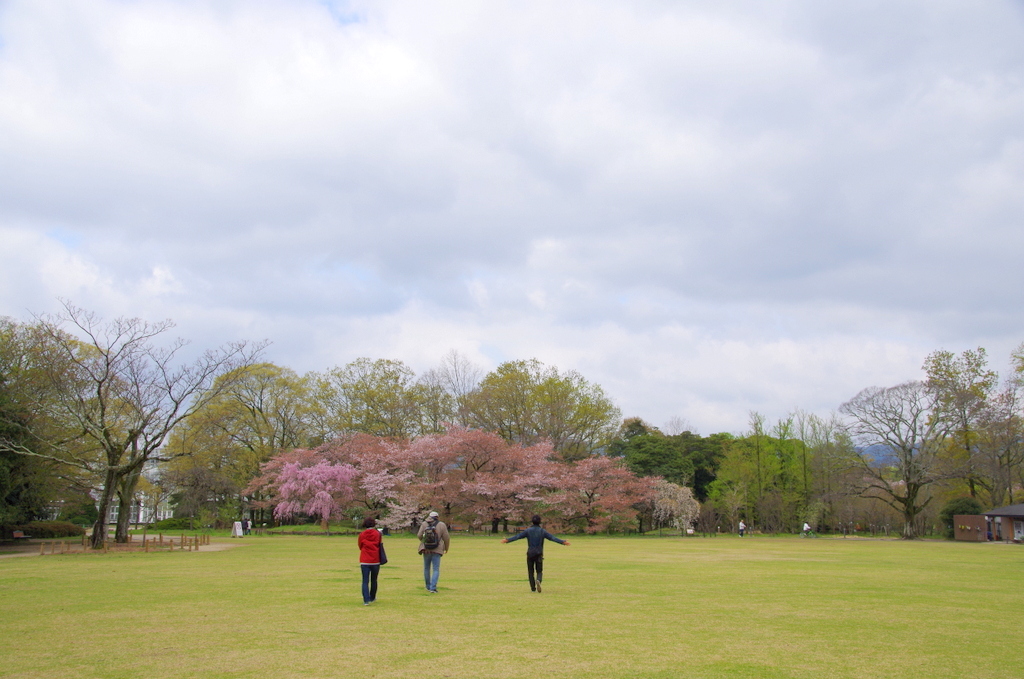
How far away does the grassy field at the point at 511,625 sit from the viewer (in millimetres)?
7648

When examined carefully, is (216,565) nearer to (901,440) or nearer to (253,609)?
(253,609)

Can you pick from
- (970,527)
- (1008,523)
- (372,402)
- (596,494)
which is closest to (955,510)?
(970,527)

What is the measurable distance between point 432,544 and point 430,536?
198 millimetres

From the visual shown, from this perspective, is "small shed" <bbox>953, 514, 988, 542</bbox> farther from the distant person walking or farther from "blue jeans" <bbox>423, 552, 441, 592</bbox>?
"blue jeans" <bbox>423, 552, 441, 592</bbox>

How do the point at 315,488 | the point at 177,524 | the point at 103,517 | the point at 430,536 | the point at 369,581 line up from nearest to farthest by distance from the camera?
the point at 369,581 < the point at 430,536 < the point at 103,517 < the point at 315,488 < the point at 177,524

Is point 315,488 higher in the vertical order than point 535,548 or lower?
lower

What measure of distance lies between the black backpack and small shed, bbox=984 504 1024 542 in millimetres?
42034

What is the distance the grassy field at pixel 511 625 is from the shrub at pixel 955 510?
32.7m

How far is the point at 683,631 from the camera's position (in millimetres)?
9773

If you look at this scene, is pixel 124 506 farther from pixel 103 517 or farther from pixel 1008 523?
pixel 1008 523

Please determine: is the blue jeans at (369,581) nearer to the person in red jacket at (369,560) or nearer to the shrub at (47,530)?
the person in red jacket at (369,560)

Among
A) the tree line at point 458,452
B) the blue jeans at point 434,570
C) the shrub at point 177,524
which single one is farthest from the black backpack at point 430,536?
the shrub at point 177,524

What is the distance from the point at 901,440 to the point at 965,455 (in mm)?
5876

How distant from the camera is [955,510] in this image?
4706cm
